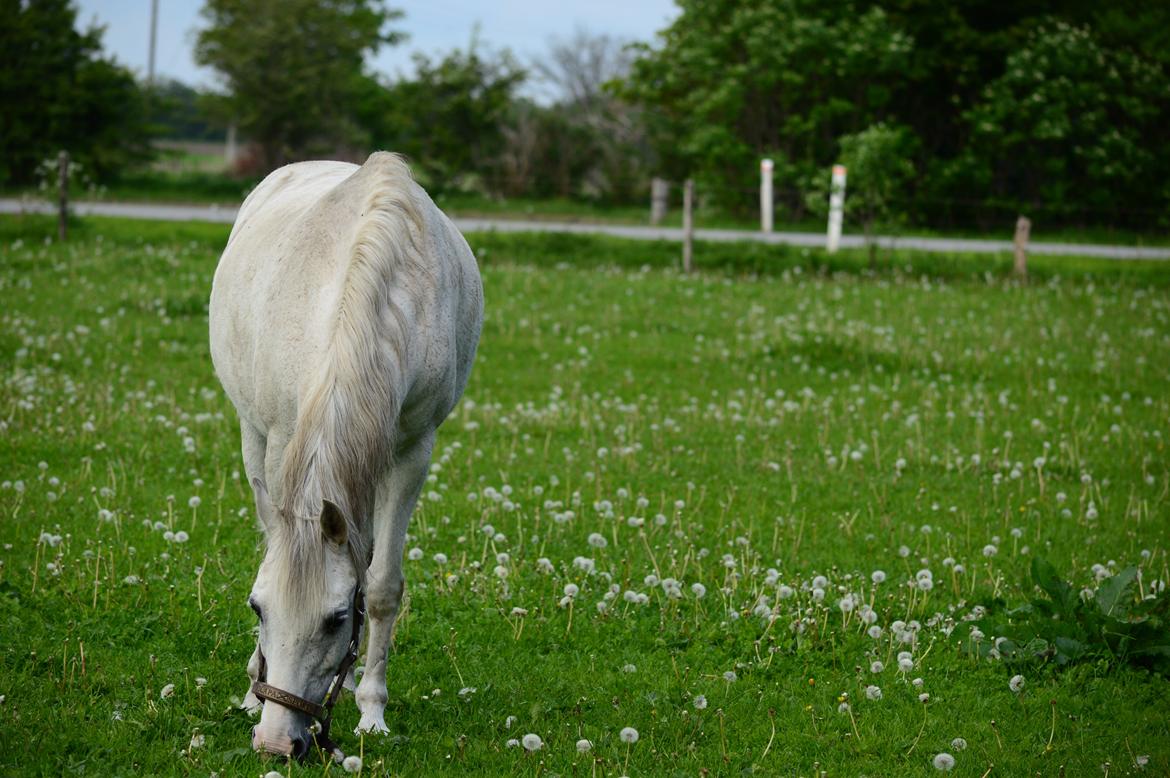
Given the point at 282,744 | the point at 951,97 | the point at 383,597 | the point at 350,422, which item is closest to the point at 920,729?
the point at 383,597

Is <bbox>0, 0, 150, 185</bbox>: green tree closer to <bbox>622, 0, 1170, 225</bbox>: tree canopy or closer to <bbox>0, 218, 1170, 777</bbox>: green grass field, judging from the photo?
<bbox>622, 0, 1170, 225</bbox>: tree canopy

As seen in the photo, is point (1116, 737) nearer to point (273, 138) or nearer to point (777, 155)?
point (777, 155)

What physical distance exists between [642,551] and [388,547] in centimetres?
267

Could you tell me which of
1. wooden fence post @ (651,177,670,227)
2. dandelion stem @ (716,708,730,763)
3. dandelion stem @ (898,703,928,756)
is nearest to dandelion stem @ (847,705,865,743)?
dandelion stem @ (898,703,928,756)

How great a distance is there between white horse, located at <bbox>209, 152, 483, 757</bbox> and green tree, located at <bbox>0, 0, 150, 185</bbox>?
33.9 metres

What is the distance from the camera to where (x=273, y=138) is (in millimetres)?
40281

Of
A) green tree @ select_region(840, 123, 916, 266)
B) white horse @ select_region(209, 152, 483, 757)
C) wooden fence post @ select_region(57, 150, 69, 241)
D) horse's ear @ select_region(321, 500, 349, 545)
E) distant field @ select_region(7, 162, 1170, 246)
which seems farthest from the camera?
distant field @ select_region(7, 162, 1170, 246)

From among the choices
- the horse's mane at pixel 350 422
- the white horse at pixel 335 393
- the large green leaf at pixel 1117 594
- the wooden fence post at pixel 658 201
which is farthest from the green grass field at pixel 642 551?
the wooden fence post at pixel 658 201

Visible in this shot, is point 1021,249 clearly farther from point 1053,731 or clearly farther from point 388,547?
point 388,547

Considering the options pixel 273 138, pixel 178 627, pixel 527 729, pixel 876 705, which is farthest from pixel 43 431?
pixel 273 138

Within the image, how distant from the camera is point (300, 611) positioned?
4355 mm

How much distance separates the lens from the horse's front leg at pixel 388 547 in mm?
5664

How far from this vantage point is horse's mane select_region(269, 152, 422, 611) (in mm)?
4363

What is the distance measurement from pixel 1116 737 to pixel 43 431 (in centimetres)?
852
